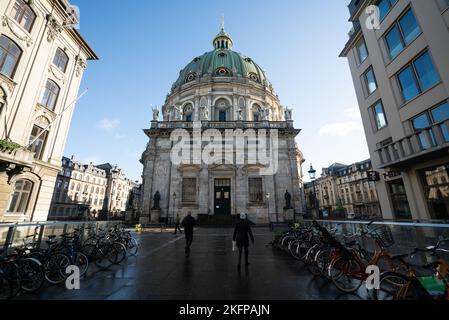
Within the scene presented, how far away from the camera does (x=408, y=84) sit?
12430 mm

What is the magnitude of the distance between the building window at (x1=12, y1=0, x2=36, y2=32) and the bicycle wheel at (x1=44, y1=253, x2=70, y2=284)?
57.7 feet

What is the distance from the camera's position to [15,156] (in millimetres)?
11883

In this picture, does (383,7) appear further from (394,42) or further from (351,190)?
(351,190)

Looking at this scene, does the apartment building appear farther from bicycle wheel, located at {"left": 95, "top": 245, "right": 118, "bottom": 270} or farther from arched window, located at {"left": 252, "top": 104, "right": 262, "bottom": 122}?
bicycle wheel, located at {"left": 95, "top": 245, "right": 118, "bottom": 270}

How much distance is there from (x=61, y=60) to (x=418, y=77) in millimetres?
26957

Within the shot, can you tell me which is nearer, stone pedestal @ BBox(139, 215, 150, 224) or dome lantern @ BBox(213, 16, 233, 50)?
stone pedestal @ BBox(139, 215, 150, 224)

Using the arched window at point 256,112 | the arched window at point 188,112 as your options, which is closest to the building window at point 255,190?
Answer: the arched window at point 256,112

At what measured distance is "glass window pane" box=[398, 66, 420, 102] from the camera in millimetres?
12016

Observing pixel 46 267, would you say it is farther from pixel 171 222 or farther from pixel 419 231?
pixel 171 222

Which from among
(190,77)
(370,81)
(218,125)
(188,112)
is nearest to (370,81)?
(370,81)

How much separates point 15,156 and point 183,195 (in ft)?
61.5

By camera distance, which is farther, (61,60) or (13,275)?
(61,60)

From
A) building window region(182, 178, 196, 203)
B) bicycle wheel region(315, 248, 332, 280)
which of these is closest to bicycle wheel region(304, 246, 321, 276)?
bicycle wheel region(315, 248, 332, 280)

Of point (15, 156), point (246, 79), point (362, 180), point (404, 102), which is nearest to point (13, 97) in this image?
point (15, 156)
